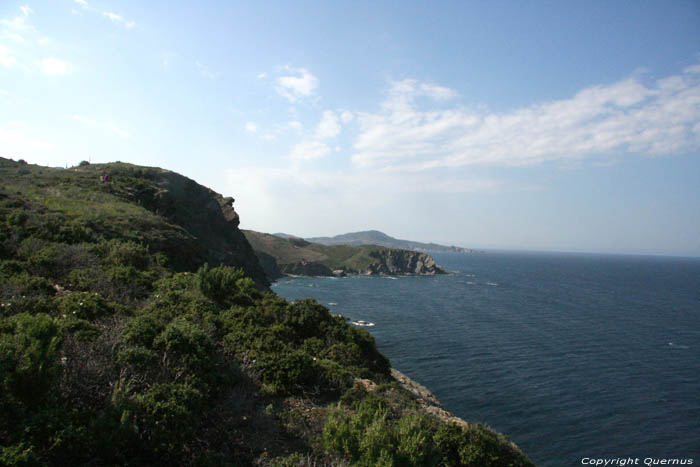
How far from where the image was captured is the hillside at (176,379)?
4992 millimetres

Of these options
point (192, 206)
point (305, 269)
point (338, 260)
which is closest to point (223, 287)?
point (192, 206)

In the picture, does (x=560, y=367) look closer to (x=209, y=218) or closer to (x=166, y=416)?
(x=166, y=416)

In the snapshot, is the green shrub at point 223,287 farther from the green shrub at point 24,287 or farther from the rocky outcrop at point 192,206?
the rocky outcrop at point 192,206

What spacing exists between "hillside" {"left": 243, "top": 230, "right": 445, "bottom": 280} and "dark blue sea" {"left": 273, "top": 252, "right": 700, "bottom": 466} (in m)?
53.9

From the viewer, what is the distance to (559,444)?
20.8m

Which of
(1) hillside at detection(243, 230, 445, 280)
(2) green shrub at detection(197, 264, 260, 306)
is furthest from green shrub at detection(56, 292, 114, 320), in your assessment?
(1) hillside at detection(243, 230, 445, 280)

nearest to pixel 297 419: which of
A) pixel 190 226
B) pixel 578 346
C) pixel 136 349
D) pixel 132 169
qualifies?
pixel 136 349

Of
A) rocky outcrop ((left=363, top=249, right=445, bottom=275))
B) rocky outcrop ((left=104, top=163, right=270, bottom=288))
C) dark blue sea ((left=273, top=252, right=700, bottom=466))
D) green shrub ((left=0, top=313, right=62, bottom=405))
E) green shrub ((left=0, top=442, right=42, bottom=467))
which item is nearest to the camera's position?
green shrub ((left=0, top=442, right=42, bottom=467))

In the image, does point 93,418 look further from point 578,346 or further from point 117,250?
point 578,346

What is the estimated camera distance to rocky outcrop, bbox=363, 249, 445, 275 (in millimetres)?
129125

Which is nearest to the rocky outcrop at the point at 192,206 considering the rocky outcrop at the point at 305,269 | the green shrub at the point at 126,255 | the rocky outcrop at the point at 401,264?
the green shrub at the point at 126,255

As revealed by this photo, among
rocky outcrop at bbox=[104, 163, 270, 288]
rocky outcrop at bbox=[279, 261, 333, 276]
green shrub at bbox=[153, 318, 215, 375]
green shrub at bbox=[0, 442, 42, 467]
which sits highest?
rocky outcrop at bbox=[104, 163, 270, 288]

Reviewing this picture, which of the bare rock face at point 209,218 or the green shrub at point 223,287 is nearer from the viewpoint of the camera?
the green shrub at point 223,287

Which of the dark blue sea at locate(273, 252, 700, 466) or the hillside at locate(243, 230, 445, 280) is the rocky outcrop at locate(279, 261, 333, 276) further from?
the dark blue sea at locate(273, 252, 700, 466)
